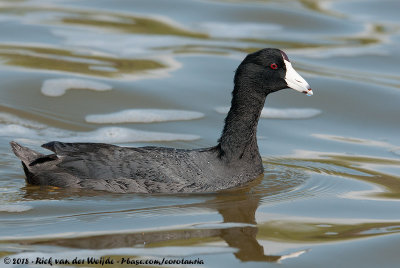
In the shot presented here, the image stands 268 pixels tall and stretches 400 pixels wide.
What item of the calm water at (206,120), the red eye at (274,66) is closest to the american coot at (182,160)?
the red eye at (274,66)

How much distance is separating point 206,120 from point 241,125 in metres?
2.63

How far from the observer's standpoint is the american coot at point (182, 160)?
26.1ft

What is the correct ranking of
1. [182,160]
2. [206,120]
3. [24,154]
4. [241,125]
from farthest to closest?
[206,120]
[241,125]
[24,154]
[182,160]

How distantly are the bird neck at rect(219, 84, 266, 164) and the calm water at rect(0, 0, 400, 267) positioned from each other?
0.38 meters

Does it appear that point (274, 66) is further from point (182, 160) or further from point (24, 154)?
point (24, 154)

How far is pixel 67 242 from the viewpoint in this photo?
6.43 m

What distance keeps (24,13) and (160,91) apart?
16.6 ft

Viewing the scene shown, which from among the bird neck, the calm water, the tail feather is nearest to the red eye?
the bird neck

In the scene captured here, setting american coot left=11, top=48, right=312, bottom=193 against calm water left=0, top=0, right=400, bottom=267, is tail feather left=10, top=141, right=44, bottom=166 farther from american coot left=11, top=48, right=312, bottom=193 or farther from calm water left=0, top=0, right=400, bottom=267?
calm water left=0, top=0, right=400, bottom=267

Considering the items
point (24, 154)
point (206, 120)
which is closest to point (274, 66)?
point (24, 154)

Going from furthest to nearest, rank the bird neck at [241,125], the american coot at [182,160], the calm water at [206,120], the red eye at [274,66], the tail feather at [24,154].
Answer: the bird neck at [241,125] → the red eye at [274,66] → the tail feather at [24,154] → the american coot at [182,160] → the calm water at [206,120]

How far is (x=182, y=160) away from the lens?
8133mm

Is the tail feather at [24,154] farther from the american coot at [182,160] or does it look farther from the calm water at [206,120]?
the calm water at [206,120]

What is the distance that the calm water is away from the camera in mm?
6668
